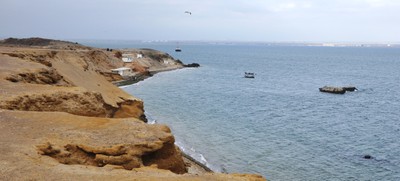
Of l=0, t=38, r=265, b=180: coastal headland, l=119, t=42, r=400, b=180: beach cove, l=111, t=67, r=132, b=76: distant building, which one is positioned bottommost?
l=119, t=42, r=400, b=180: beach cove

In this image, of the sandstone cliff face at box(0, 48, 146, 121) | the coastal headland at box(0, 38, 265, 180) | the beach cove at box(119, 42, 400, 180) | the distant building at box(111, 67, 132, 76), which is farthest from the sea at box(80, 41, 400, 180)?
the distant building at box(111, 67, 132, 76)

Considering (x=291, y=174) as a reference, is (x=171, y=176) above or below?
above

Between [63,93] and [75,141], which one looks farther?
Answer: [63,93]

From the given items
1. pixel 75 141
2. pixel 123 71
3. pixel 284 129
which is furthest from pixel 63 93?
pixel 123 71

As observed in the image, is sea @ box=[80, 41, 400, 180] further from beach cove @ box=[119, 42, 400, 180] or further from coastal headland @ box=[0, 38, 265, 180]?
coastal headland @ box=[0, 38, 265, 180]

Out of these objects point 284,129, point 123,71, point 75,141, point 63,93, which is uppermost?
point 63,93

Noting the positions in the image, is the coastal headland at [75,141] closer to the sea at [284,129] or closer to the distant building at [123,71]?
the sea at [284,129]

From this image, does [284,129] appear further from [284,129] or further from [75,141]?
[75,141]

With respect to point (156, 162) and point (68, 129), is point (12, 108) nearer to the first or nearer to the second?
point (68, 129)

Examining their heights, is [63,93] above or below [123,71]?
above

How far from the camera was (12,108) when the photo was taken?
72.6ft

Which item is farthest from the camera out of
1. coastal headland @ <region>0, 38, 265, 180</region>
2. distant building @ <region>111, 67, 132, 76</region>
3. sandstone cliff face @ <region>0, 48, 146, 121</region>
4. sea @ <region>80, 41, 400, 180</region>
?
distant building @ <region>111, 67, 132, 76</region>

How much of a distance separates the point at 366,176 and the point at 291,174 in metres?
5.68

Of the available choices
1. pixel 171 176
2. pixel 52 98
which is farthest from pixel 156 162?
pixel 52 98
